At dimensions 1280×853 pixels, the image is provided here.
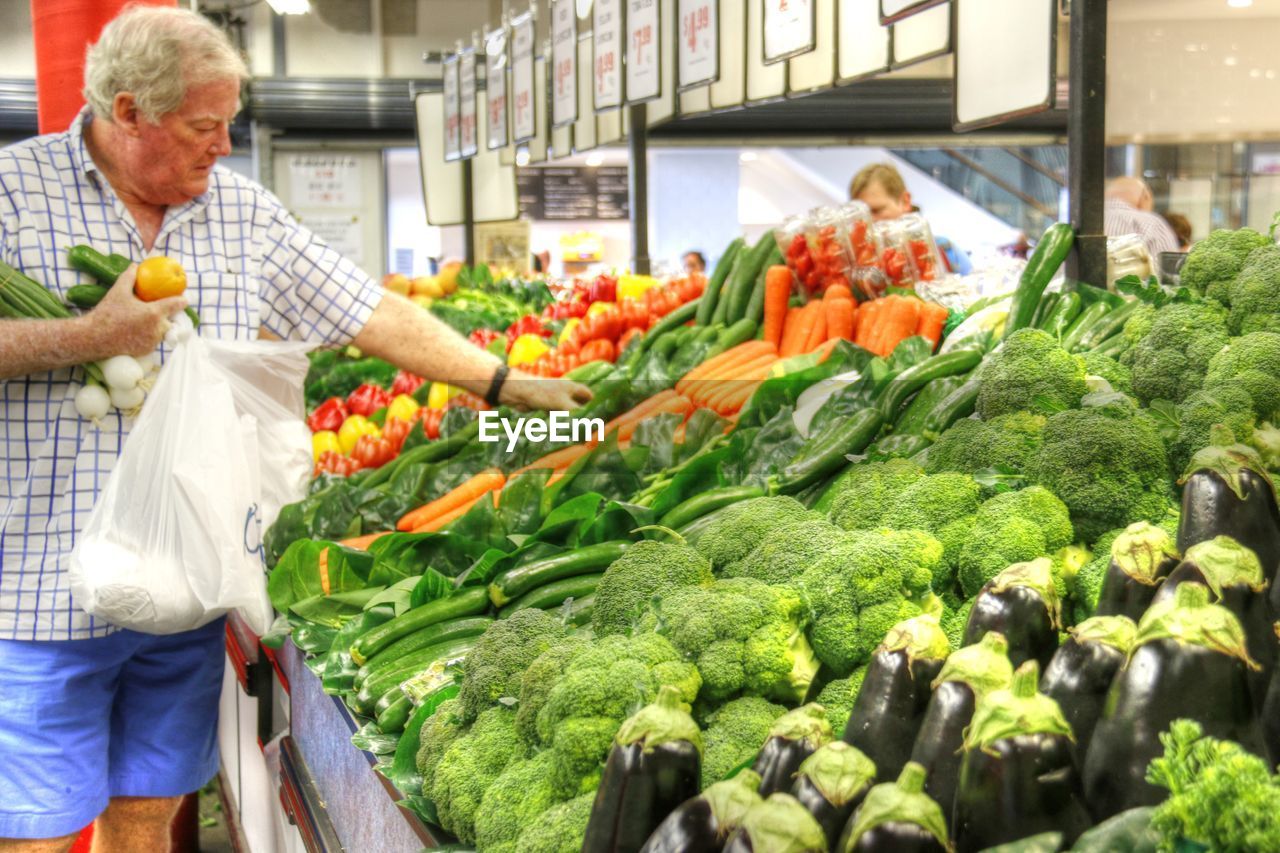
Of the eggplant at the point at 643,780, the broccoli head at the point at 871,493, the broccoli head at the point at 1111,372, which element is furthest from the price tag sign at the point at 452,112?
the eggplant at the point at 643,780

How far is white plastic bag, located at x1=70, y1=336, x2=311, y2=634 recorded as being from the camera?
2.30m

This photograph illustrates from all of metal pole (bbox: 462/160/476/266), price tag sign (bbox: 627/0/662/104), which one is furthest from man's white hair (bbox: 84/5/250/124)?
metal pole (bbox: 462/160/476/266)

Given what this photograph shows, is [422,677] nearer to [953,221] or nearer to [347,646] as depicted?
[347,646]

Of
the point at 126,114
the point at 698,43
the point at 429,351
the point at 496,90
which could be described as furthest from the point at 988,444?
the point at 496,90

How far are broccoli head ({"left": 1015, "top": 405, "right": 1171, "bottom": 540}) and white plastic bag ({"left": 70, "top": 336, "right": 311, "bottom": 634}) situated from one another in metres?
1.50

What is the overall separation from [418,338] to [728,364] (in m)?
1.11

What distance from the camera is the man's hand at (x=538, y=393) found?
298 cm

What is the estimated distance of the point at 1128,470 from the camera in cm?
164

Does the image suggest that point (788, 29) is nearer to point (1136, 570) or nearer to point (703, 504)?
point (703, 504)

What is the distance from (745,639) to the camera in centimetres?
139

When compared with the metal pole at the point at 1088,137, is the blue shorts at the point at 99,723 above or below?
below

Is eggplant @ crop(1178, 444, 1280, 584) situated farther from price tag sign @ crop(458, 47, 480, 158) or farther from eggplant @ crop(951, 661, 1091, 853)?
price tag sign @ crop(458, 47, 480, 158)

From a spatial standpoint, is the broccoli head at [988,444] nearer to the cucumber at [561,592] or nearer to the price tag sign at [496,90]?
the cucumber at [561,592]

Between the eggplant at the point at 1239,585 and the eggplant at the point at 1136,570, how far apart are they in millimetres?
95
